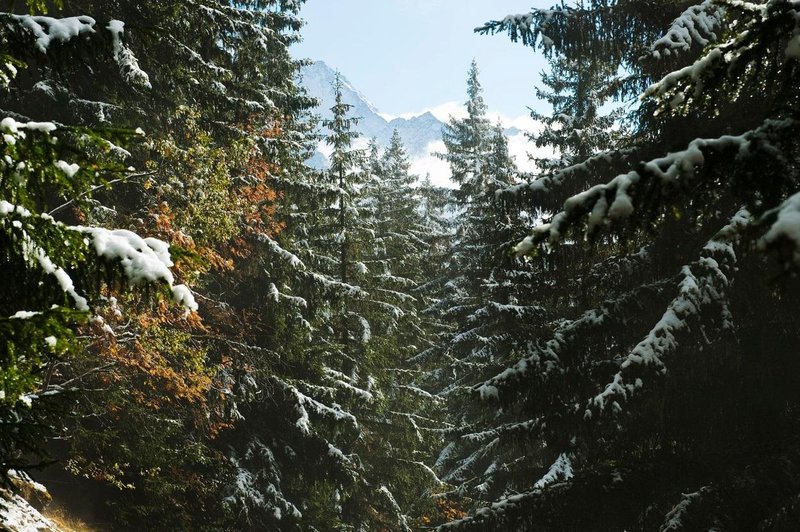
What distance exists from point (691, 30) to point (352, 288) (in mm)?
10860

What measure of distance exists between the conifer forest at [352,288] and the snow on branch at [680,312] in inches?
1.5

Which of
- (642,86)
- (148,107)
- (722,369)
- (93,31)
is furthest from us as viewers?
(148,107)

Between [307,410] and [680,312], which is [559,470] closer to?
[680,312]

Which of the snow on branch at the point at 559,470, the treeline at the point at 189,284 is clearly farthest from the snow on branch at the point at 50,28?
the snow on branch at the point at 559,470

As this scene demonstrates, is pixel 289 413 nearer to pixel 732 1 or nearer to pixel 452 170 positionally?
pixel 732 1

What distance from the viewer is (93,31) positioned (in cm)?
456

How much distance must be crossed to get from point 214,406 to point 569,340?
8.40 meters

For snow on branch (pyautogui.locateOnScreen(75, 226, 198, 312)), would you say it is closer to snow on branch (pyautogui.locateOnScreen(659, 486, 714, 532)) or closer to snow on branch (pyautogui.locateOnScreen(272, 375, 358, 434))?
snow on branch (pyautogui.locateOnScreen(659, 486, 714, 532))

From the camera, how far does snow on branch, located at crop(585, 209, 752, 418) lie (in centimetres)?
723

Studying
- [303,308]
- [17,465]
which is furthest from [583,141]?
[17,465]

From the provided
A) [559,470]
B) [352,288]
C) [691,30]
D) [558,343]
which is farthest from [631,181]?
[352,288]

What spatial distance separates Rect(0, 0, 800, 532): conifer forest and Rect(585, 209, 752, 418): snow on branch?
1.5 inches

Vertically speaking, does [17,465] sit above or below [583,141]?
below

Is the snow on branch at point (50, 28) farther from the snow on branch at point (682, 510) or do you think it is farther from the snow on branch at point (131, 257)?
the snow on branch at point (682, 510)
